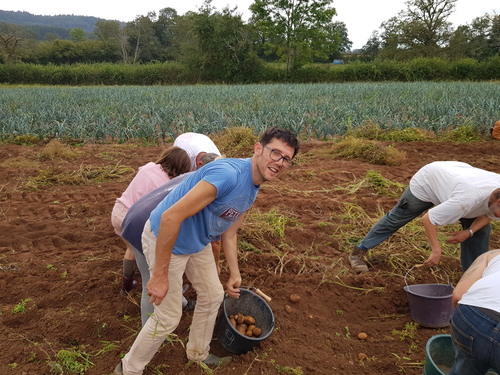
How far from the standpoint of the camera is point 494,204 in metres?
2.16

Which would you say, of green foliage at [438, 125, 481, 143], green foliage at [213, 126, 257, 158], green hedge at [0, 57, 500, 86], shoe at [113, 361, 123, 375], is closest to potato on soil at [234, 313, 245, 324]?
shoe at [113, 361, 123, 375]

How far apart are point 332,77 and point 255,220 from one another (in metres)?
29.8

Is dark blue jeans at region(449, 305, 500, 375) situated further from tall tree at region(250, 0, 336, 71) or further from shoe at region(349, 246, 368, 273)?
tall tree at region(250, 0, 336, 71)

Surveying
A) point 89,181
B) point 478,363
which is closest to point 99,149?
point 89,181

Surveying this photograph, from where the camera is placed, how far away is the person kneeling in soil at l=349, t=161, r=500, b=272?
2287mm

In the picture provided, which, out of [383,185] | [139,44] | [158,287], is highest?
[139,44]

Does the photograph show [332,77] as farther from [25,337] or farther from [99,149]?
[25,337]

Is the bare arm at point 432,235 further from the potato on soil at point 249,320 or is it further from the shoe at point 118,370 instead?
the shoe at point 118,370

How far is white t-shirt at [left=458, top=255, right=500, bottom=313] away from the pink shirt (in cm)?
175

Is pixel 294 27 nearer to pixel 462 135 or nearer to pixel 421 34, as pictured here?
pixel 421 34

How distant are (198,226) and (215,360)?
35.3 inches

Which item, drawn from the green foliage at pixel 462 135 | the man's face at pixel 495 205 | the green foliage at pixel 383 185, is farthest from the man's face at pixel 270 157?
the green foliage at pixel 462 135

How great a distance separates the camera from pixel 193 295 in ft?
9.58

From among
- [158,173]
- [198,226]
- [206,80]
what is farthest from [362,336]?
[206,80]
